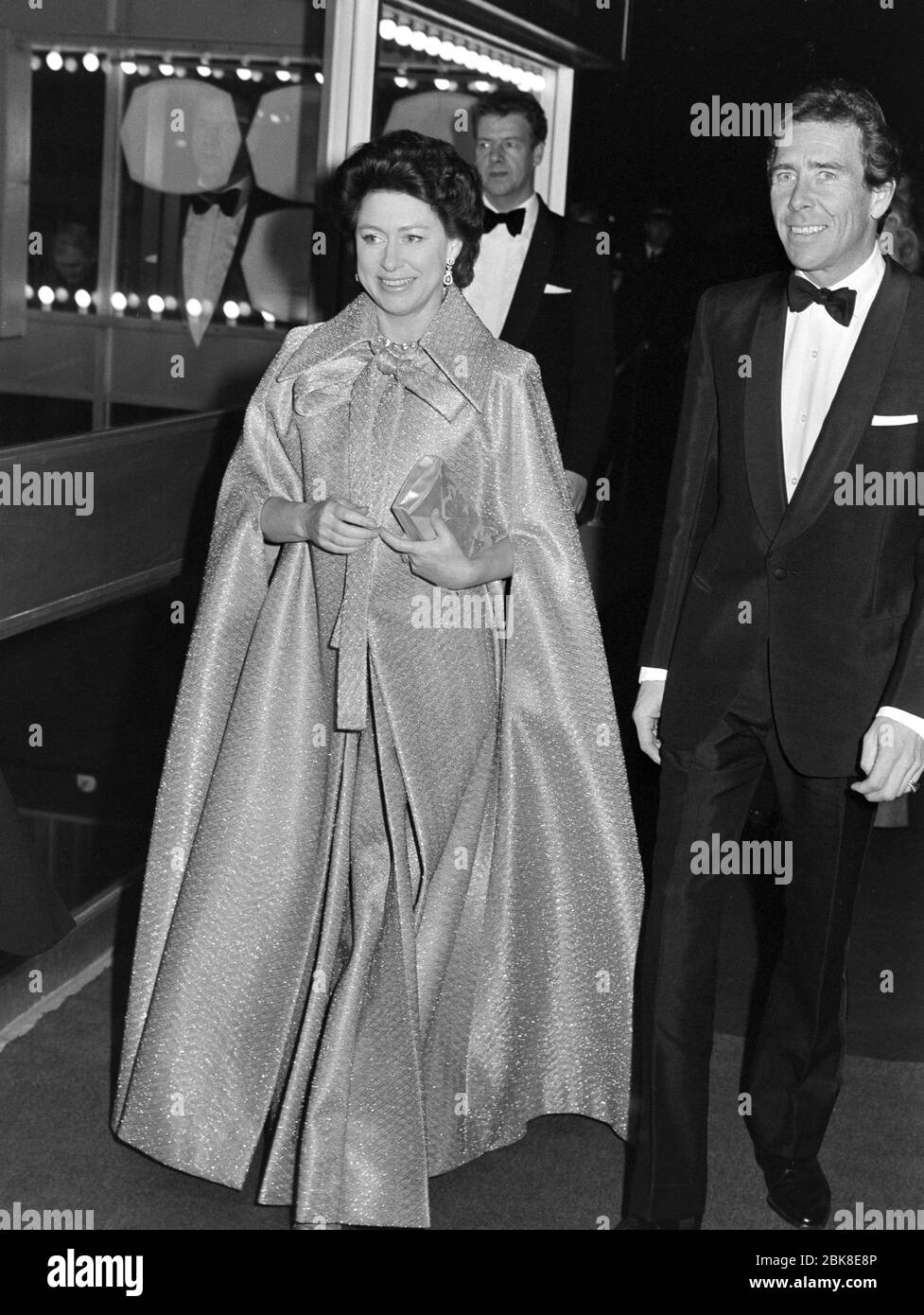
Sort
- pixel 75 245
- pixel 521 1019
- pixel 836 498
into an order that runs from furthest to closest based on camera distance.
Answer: pixel 75 245 → pixel 521 1019 → pixel 836 498

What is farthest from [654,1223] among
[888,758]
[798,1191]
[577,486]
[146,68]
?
[146,68]

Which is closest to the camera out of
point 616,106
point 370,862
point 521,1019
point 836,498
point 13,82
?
point 836,498

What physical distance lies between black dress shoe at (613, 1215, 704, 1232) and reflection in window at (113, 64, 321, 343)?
2781 mm

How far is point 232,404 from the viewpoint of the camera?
190 inches

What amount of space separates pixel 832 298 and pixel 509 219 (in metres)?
1.92

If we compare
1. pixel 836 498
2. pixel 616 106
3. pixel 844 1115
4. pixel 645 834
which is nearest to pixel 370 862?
pixel 836 498

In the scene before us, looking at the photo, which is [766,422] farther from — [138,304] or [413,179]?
[138,304]

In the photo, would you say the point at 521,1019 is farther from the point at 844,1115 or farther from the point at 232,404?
the point at 232,404

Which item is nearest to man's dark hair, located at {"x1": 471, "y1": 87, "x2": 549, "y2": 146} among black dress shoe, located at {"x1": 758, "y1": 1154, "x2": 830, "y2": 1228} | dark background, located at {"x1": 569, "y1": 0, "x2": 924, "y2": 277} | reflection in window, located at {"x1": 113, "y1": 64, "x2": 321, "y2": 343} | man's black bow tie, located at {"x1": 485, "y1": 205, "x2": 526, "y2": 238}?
man's black bow tie, located at {"x1": 485, "y1": 205, "x2": 526, "y2": 238}

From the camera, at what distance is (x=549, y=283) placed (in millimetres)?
4324

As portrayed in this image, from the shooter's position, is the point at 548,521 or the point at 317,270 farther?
the point at 317,270

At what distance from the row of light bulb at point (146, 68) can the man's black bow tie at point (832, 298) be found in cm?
196

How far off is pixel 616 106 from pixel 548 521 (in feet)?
10.6

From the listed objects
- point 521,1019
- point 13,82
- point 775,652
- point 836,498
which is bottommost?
point 521,1019
